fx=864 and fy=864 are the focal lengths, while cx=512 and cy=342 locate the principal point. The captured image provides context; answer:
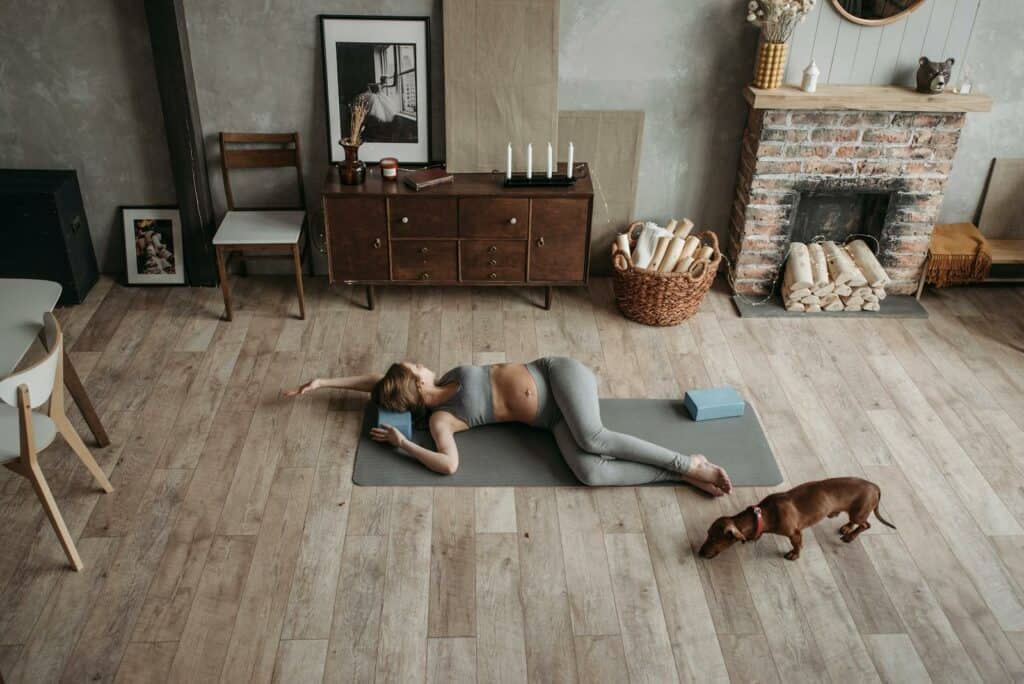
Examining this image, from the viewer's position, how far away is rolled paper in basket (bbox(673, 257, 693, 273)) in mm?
4566

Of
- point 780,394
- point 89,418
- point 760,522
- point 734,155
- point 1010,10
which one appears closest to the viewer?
point 760,522

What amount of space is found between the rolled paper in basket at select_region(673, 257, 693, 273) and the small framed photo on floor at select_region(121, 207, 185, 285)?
275 centimetres

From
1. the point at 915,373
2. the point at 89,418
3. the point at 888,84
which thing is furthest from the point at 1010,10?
the point at 89,418

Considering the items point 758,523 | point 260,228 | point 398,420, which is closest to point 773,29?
point 758,523

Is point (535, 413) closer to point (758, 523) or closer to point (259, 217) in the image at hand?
point (758, 523)

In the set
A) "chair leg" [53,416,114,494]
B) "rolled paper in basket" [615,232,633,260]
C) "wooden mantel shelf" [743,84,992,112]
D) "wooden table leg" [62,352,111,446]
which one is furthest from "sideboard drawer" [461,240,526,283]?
"chair leg" [53,416,114,494]

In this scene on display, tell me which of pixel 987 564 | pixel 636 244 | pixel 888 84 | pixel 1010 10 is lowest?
pixel 987 564

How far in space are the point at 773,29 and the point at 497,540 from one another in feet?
9.31

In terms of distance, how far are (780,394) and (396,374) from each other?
1817 mm

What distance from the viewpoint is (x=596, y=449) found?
347 cm

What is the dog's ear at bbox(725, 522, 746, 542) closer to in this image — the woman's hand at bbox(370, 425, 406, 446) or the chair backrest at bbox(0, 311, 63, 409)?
the woman's hand at bbox(370, 425, 406, 446)

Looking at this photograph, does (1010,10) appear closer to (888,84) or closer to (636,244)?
(888,84)

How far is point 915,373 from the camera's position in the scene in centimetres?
425

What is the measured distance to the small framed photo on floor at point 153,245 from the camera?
480 centimetres
